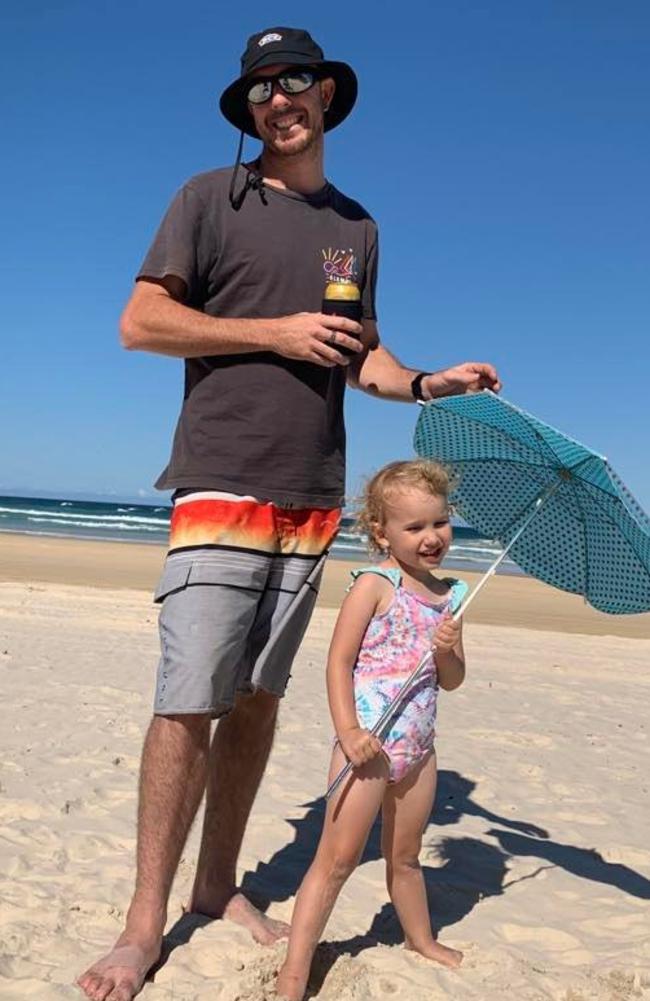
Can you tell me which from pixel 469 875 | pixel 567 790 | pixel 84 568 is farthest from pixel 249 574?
pixel 84 568

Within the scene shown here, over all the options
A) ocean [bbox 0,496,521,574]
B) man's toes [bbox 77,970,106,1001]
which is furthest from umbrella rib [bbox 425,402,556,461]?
ocean [bbox 0,496,521,574]

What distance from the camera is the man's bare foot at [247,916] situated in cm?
320

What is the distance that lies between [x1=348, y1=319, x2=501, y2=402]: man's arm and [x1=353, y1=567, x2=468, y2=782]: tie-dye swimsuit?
0.69m

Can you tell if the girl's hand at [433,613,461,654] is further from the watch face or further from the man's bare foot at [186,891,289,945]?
the man's bare foot at [186,891,289,945]

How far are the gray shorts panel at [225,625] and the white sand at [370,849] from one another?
2.74ft

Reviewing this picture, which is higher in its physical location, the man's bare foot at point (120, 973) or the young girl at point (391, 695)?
the young girl at point (391, 695)

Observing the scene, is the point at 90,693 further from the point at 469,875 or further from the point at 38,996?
the point at 38,996

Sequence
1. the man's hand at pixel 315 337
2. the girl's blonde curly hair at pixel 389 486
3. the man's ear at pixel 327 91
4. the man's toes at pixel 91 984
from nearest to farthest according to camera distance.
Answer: the man's toes at pixel 91 984 < the man's hand at pixel 315 337 < the girl's blonde curly hair at pixel 389 486 < the man's ear at pixel 327 91

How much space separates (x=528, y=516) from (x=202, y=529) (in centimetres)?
117

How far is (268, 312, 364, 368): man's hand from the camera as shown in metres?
2.86

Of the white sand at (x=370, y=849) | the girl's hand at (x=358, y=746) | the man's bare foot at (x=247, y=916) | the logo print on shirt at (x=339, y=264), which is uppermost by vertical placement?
the logo print on shirt at (x=339, y=264)

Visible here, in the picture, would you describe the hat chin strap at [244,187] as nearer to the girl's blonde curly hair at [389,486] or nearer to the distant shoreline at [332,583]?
the girl's blonde curly hair at [389,486]

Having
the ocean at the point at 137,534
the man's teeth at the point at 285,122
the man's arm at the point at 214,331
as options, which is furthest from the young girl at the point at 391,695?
the ocean at the point at 137,534

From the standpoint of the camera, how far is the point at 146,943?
2840mm
